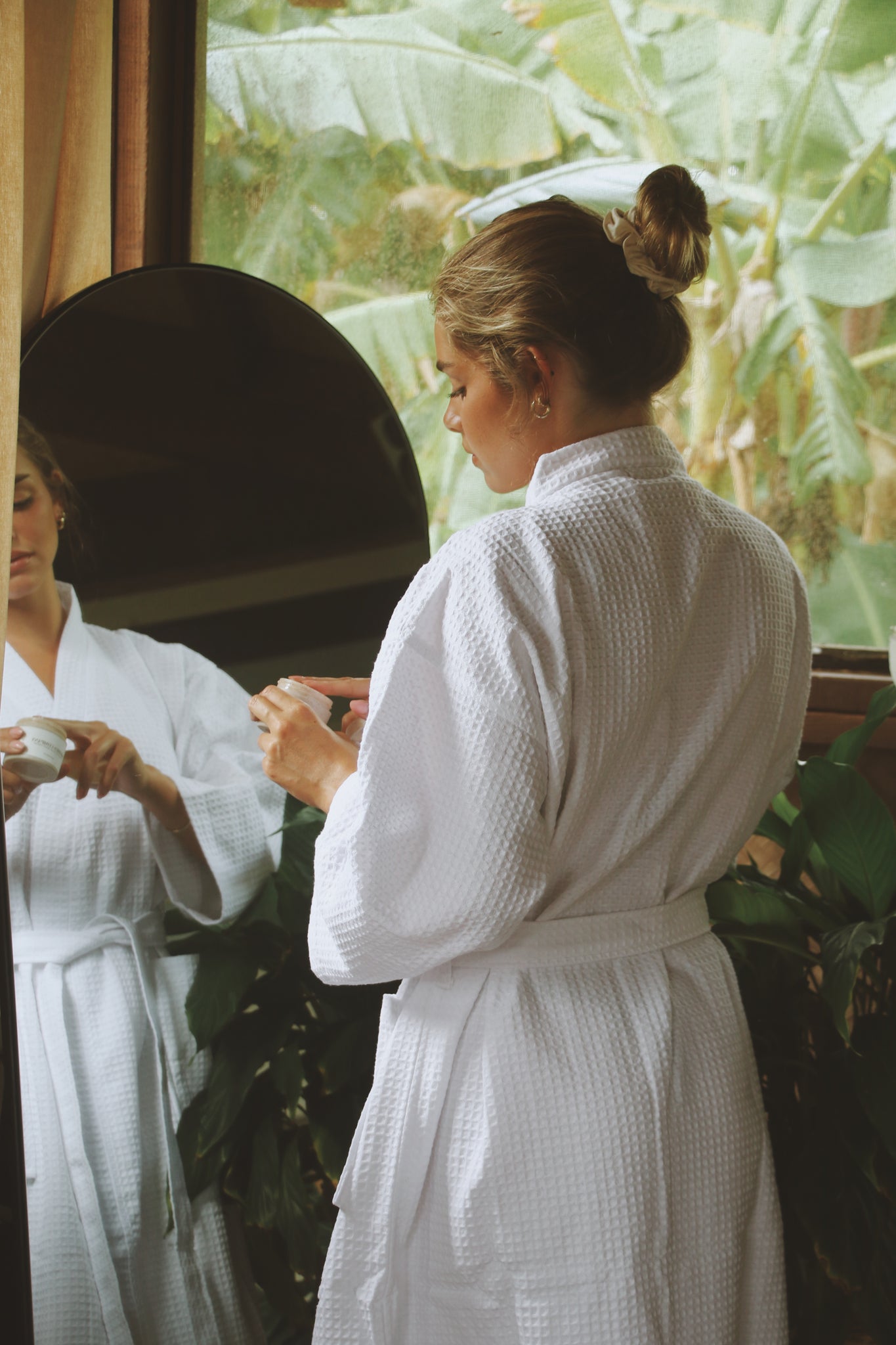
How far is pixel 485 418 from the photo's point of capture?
1.02m

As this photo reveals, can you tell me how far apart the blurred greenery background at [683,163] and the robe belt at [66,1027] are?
126 centimetres

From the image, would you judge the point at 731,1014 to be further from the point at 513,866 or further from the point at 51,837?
the point at 51,837

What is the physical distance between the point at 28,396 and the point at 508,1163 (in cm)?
90

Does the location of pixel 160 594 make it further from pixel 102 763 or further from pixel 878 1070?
pixel 878 1070

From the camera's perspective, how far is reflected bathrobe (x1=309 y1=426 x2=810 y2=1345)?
861 millimetres

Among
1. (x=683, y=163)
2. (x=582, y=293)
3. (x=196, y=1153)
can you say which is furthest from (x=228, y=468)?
(x=683, y=163)

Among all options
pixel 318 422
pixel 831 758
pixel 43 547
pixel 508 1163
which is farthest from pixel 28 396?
pixel 831 758

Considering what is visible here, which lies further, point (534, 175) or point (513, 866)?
point (534, 175)

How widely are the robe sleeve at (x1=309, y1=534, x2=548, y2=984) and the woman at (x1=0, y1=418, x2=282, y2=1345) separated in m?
0.43

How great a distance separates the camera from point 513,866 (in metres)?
0.86

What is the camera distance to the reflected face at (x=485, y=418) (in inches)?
39.6

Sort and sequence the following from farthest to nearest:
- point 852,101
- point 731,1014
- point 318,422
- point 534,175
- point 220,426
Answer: point 534,175 → point 852,101 → point 318,422 → point 220,426 → point 731,1014

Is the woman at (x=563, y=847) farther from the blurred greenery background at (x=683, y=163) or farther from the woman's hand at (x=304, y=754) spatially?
the blurred greenery background at (x=683, y=163)

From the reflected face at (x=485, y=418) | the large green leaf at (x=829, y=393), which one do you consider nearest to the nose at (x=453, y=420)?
the reflected face at (x=485, y=418)
